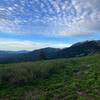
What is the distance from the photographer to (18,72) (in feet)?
70.6

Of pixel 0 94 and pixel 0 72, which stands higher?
pixel 0 72

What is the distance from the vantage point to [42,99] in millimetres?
15297

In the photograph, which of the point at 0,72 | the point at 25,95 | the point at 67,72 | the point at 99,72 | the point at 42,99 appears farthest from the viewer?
the point at 67,72

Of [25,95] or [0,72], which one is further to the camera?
[0,72]

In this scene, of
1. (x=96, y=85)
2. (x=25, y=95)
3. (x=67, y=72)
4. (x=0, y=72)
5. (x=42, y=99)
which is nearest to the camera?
(x=42, y=99)

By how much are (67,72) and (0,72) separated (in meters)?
8.46

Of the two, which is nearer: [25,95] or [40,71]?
[25,95]

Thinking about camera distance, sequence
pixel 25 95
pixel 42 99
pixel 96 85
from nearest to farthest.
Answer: pixel 42 99 → pixel 25 95 → pixel 96 85

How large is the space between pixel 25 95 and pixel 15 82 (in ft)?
13.1

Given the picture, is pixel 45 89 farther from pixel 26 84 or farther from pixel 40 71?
pixel 40 71

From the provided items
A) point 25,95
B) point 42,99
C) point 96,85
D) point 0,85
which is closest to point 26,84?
point 0,85

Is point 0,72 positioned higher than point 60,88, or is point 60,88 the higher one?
point 0,72

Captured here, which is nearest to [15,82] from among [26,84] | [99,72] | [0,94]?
[26,84]

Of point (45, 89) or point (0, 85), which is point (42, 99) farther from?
point (0, 85)
